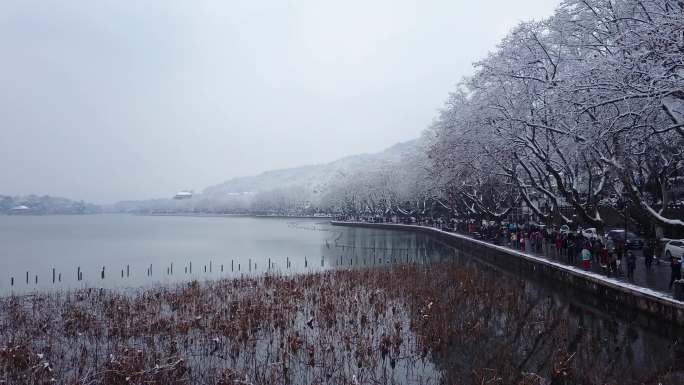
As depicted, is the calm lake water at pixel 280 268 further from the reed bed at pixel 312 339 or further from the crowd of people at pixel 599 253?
the crowd of people at pixel 599 253

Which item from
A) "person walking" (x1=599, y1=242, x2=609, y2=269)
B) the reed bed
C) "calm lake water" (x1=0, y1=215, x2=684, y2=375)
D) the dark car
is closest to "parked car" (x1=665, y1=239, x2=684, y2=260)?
the dark car

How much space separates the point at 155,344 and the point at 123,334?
88.8 inches

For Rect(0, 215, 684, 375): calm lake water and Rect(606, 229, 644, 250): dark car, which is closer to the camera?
Rect(0, 215, 684, 375): calm lake water

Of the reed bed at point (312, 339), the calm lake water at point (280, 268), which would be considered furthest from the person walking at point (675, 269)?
the reed bed at point (312, 339)

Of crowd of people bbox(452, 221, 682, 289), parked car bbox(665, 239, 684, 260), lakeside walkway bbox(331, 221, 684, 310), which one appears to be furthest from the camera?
parked car bbox(665, 239, 684, 260)

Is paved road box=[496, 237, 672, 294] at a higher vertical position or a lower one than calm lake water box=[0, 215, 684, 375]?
higher

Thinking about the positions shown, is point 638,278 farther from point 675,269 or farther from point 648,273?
point 675,269

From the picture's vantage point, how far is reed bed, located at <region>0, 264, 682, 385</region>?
41.6 ft

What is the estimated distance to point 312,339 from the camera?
16500 millimetres

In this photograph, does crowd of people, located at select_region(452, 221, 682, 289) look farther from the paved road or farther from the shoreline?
the shoreline

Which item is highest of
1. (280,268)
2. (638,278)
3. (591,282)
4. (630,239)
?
(630,239)

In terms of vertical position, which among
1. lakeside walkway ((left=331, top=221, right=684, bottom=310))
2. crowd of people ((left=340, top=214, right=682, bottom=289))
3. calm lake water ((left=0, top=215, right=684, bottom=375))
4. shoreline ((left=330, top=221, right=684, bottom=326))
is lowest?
calm lake water ((left=0, top=215, right=684, bottom=375))

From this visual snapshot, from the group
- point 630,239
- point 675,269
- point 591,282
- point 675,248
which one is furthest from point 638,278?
point 630,239

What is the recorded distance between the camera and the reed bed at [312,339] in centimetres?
1267
